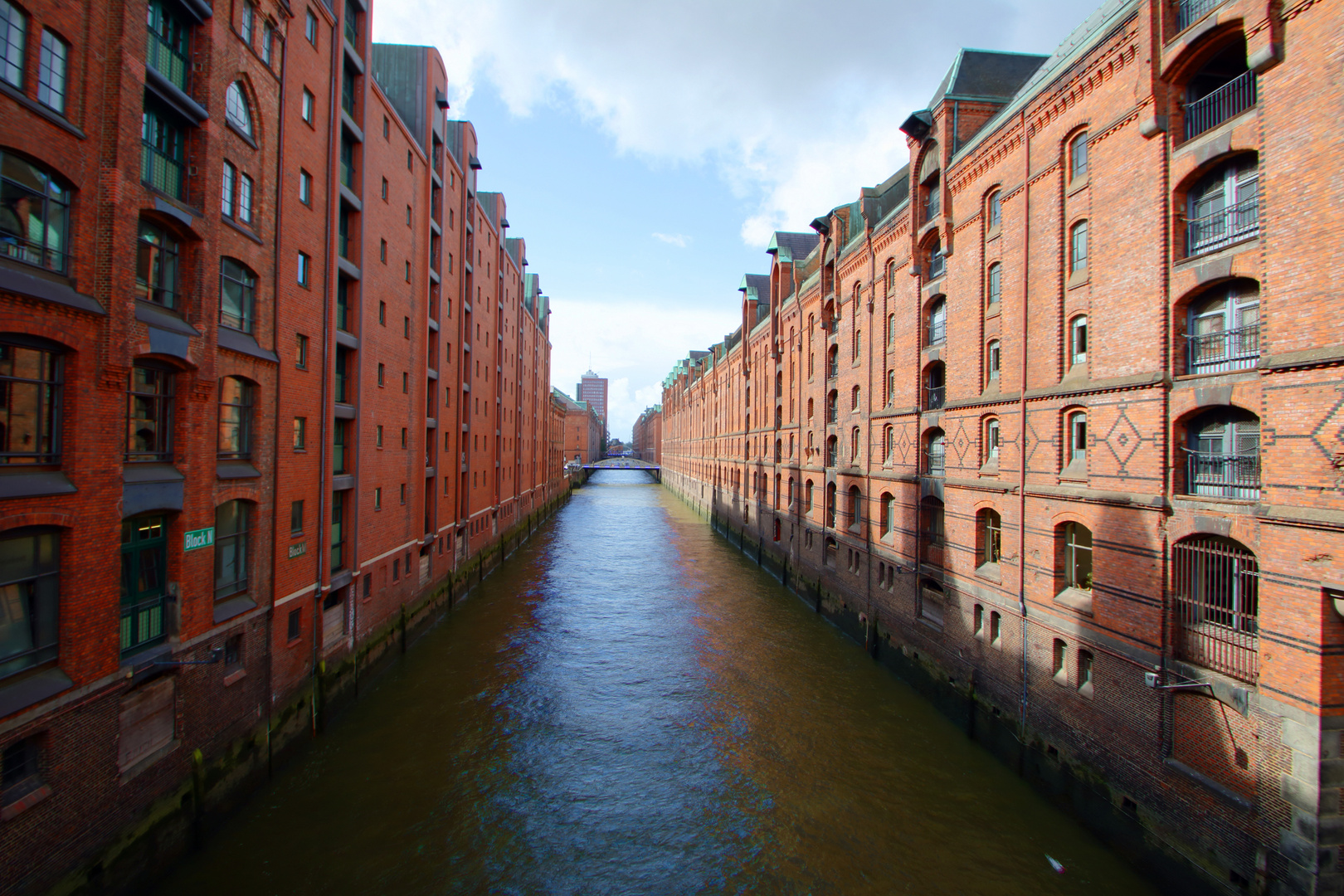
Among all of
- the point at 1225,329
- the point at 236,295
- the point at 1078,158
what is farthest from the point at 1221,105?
the point at 236,295

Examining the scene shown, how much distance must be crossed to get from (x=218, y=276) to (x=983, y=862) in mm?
16691

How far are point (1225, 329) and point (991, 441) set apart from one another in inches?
230

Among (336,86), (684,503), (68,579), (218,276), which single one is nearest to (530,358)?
(684,503)

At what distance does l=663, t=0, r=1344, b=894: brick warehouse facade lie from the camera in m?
7.73

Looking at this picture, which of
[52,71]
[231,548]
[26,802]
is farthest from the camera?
[231,548]

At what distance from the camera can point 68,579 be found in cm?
780

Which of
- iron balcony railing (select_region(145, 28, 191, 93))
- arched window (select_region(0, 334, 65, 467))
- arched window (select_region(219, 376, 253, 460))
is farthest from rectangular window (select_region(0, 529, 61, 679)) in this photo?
iron balcony railing (select_region(145, 28, 191, 93))

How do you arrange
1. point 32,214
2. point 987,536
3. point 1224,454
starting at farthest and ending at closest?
point 987,536 < point 1224,454 < point 32,214

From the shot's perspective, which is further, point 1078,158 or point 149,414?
point 1078,158

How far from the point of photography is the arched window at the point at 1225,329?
8.88 m

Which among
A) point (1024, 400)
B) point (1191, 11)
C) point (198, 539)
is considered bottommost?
point (198, 539)

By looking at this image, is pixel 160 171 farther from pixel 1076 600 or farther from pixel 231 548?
pixel 1076 600

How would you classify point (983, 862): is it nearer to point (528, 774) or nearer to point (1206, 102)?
point (528, 774)

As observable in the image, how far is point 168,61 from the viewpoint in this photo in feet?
32.3
